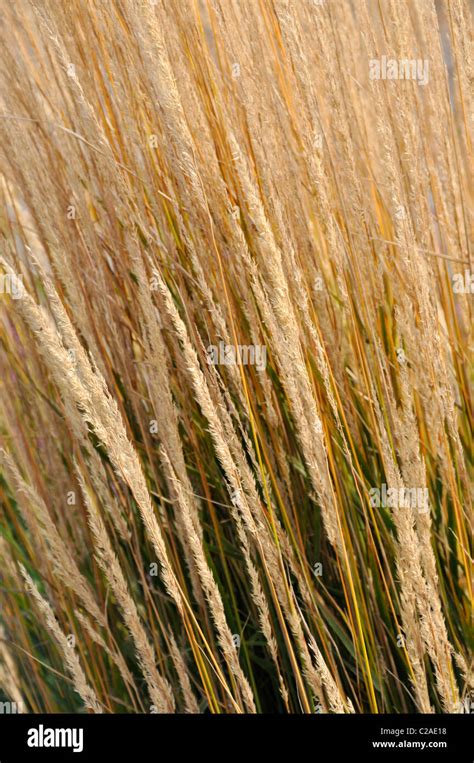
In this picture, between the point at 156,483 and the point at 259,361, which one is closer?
the point at 259,361

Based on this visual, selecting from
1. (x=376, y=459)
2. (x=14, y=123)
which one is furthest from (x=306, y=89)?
(x=376, y=459)

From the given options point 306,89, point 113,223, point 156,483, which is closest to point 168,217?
point 113,223

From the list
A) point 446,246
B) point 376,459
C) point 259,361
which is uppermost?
point 446,246

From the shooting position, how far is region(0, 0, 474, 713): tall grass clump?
101 cm

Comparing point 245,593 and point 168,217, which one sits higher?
point 168,217

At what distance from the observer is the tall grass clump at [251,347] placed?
1.01 meters

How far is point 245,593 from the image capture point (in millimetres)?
1376

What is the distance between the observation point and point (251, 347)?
3.95ft
